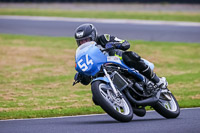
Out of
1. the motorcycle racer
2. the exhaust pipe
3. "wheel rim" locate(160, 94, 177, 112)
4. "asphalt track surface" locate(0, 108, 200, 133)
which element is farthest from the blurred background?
the exhaust pipe

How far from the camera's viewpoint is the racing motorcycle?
679 cm

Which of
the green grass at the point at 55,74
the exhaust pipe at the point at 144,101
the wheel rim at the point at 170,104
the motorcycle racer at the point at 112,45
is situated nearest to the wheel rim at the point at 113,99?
the exhaust pipe at the point at 144,101

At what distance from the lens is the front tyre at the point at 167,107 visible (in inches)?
300

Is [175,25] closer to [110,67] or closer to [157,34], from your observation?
[157,34]

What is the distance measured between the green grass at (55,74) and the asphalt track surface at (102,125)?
0.94 metres

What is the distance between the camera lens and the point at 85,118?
26.3 feet

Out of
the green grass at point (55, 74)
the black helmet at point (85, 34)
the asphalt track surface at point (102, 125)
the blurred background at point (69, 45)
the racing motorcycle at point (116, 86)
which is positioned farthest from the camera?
the blurred background at point (69, 45)

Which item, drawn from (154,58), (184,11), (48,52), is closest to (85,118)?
(154,58)

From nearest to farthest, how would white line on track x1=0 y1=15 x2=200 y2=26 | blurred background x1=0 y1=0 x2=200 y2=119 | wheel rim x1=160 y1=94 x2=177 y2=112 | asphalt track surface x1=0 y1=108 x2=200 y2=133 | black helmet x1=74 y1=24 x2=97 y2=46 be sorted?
asphalt track surface x1=0 y1=108 x2=200 y2=133 → black helmet x1=74 y1=24 x2=97 y2=46 → wheel rim x1=160 y1=94 x2=177 y2=112 → blurred background x1=0 y1=0 x2=200 y2=119 → white line on track x1=0 y1=15 x2=200 y2=26

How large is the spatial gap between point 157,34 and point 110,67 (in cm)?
1531

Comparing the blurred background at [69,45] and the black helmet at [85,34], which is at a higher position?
the black helmet at [85,34]

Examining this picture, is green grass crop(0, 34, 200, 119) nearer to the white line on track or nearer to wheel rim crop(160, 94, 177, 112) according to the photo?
wheel rim crop(160, 94, 177, 112)

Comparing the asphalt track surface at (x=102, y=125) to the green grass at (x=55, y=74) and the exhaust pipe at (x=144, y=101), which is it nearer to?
the exhaust pipe at (x=144, y=101)

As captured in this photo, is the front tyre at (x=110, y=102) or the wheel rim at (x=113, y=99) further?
the wheel rim at (x=113, y=99)
